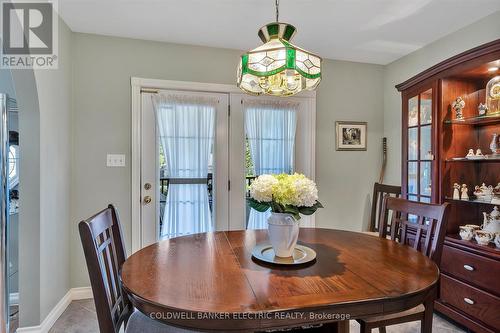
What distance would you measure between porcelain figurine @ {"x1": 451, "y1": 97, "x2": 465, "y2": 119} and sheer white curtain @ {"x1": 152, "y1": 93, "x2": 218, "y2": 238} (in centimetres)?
208

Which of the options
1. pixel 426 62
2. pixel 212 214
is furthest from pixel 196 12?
pixel 426 62

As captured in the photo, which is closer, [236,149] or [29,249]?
[29,249]

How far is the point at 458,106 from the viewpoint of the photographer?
2.24 m

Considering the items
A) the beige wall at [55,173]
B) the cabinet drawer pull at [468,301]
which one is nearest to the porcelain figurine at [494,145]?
the cabinet drawer pull at [468,301]

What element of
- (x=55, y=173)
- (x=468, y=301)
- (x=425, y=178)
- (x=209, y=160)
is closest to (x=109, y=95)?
(x=55, y=173)

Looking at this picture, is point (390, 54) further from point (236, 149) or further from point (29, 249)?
point (29, 249)

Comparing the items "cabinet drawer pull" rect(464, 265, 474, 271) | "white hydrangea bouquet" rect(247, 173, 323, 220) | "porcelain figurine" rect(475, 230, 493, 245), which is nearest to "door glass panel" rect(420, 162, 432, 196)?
"porcelain figurine" rect(475, 230, 493, 245)

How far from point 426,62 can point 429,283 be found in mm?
Answer: 2498

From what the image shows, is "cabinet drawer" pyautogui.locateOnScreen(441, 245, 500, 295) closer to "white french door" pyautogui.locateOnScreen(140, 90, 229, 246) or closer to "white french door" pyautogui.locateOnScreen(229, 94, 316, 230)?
"white french door" pyautogui.locateOnScreen(229, 94, 316, 230)

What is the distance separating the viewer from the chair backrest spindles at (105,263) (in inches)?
41.8

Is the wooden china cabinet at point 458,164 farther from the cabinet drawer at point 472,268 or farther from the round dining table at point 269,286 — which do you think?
the round dining table at point 269,286

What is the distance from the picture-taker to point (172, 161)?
273 cm

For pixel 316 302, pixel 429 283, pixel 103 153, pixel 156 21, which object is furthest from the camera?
pixel 103 153

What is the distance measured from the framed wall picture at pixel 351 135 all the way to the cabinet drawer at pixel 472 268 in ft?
4.68
